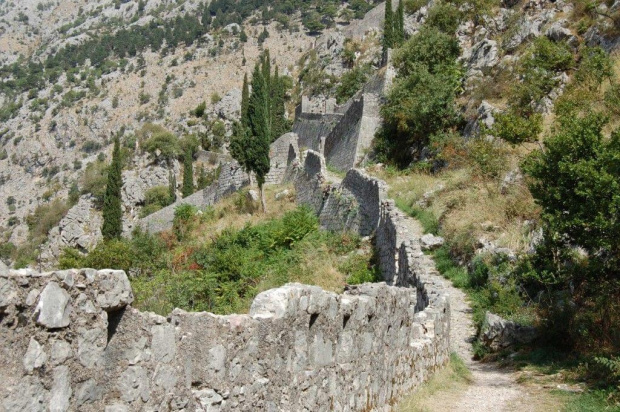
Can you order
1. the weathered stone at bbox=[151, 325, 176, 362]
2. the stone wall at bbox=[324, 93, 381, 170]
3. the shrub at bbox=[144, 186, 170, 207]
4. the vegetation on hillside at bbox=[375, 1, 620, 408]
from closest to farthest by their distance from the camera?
the weathered stone at bbox=[151, 325, 176, 362] < the vegetation on hillside at bbox=[375, 1, 620, 408] < the stone wall at bbox=[324, 93, 381, 170] < the shrub at bbox=[144, 186, 170, 207]

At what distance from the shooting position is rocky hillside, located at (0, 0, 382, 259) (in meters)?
75.4

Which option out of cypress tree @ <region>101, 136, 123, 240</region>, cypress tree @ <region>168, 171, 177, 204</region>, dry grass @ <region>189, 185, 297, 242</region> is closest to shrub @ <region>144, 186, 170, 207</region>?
cypress tree @ <region>168, 171, 177, 204</region>

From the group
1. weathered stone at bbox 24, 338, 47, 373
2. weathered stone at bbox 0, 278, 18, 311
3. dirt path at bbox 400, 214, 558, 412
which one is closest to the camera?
weathered stone at bbox 0, 278, 18, 311

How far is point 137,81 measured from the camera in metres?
117

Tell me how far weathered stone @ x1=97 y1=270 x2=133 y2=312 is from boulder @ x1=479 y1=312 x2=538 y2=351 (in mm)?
8586

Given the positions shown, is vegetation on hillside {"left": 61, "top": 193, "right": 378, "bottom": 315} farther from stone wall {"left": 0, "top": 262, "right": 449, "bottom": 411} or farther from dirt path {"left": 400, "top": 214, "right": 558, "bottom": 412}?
stone wall {"left": 0, "top": 262, "right": 449, "bottom": 411}

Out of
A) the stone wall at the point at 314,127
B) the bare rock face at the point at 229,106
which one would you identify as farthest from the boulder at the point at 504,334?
the bare rock face at the point at 229,106

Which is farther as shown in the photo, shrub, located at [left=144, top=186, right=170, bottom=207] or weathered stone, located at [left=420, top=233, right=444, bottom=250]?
shrub, located at [left=144, top=186, right=170, bottom=207]

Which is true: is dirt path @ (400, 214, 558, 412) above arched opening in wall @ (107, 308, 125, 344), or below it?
below

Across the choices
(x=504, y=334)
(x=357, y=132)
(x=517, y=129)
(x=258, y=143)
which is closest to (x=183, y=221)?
(x=258, y=143)

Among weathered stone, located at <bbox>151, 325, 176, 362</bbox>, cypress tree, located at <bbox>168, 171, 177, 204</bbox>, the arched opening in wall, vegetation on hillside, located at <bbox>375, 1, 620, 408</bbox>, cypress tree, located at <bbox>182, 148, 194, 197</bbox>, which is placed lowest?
cypress tree, located at <bbox>168, 171, 177, 204</bbox>

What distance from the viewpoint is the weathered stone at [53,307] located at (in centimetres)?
277

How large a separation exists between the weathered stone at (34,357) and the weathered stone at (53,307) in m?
0.10

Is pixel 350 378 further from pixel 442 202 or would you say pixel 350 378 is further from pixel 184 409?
pixel 442 202
